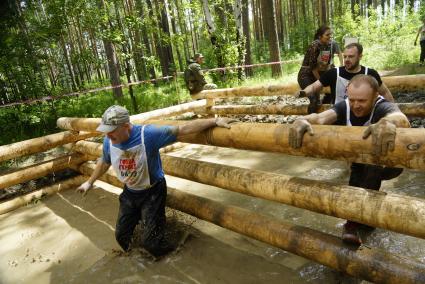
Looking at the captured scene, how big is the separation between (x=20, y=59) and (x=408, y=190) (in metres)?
10.6

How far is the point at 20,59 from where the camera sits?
10.1 m

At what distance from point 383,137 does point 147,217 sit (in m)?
2.48

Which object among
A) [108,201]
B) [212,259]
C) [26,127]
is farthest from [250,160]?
[26,127]

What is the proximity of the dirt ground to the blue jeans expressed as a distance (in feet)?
0.59

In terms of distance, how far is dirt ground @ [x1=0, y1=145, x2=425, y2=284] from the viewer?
3.25 m

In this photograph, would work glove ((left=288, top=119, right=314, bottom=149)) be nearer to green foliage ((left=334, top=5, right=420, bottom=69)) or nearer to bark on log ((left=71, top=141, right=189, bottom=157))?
bark on log ((left=71, top=141, right=189, bottom=157))

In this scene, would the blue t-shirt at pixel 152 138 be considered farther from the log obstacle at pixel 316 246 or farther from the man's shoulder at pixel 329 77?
the man's shoulder at pixel 329 77

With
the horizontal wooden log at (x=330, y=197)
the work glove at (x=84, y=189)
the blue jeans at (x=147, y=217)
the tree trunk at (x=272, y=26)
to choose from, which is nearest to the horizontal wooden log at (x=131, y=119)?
the work glove at (x=84, y=189)

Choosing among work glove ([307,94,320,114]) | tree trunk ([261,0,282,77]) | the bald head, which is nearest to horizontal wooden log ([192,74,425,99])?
work glove ([307,94,320,114])

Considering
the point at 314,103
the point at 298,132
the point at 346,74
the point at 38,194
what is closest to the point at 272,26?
the point at 314,103

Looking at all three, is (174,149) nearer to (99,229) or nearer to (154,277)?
(99,229)

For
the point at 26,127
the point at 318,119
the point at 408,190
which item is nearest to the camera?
the point at 318,119

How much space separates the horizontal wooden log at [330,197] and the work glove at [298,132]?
1.32 ft

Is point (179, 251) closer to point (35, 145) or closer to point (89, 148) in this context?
point (89, 148)
